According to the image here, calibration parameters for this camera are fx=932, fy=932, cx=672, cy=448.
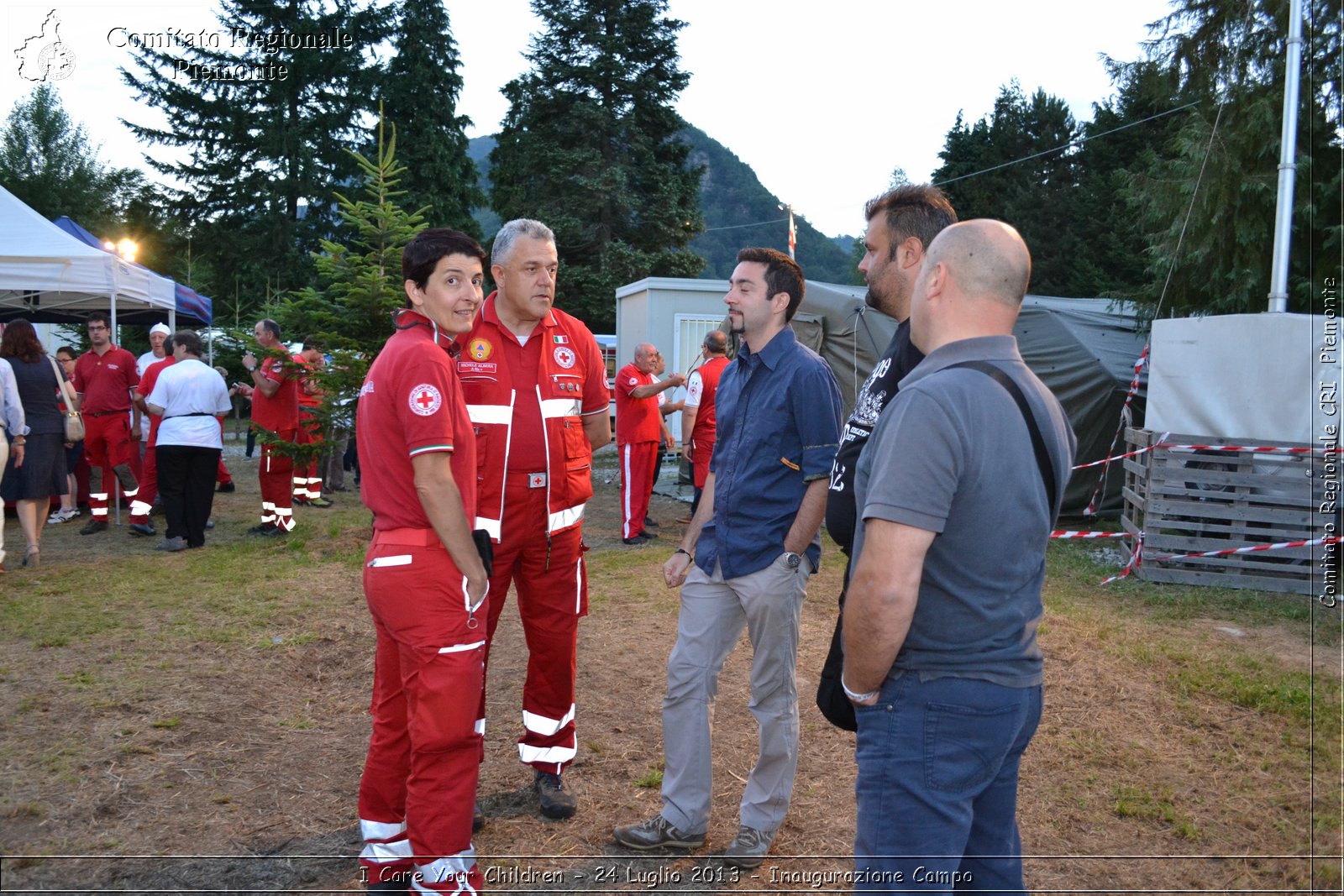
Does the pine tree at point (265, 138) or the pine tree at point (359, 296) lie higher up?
the pine tree at point (265, 138)

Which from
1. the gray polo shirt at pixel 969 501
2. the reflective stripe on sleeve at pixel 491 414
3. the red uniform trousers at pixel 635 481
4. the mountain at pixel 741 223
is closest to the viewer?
the gray polo shirt at pixel 969 501

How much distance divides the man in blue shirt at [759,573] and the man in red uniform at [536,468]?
0.53 meters

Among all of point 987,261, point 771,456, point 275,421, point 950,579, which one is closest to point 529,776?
point 771,456

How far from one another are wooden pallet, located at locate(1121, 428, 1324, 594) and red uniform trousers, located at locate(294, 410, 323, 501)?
330 inches

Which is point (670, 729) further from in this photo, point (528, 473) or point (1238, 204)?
point (1238, 204)

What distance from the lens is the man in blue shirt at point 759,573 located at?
348cm

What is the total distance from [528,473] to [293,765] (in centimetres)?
200

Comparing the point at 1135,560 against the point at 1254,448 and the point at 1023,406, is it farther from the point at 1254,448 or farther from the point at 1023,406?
the point at 1023,406

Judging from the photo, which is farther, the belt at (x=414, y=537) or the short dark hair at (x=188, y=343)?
the short dark hair at (x=188, y=343)

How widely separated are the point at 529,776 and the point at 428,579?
1.82 metres

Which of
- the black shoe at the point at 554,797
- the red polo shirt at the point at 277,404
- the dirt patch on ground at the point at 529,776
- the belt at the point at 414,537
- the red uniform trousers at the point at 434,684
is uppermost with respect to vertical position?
the red polo shirt at the point at 277,404

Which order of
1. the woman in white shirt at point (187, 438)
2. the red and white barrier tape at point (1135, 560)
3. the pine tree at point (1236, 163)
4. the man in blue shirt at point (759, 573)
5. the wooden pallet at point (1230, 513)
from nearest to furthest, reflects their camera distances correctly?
the man in blue shirt at point (759, 573), the wooden pallet at point (1230, 513), the red and white barrier tape at point (1135, 560), the woman in white shirt at point (187, 438), the pine tree at point (1236, 163)

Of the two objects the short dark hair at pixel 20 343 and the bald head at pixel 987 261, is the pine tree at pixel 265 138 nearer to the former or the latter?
the short dark hair at pixel 20 343

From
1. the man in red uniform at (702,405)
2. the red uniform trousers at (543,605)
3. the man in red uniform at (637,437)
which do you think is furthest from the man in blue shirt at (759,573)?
the man in red uniform at (637,437)
